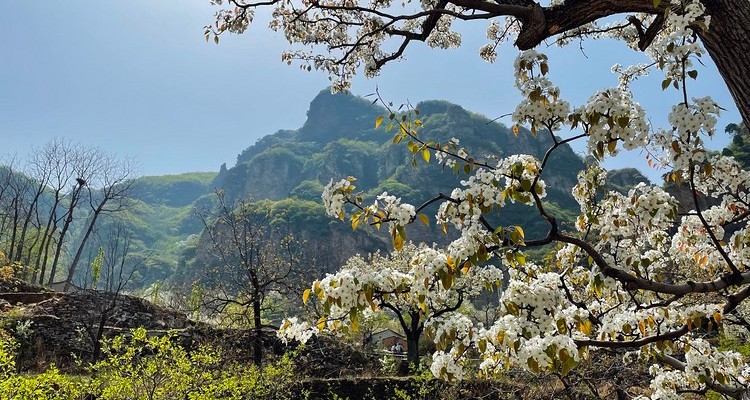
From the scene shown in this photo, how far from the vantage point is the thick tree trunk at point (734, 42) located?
7.07 ft

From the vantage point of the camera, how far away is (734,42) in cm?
217

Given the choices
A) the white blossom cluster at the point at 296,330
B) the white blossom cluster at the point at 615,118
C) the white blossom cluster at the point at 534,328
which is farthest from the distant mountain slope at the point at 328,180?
the white blossom cluster at the point at 615,118

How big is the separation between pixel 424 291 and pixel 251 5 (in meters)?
2.57

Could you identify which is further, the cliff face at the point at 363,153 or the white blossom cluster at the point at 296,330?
the cliff face at the point at 363,153

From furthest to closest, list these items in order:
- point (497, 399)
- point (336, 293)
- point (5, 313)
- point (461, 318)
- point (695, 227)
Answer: point (5, 313)
point (497, 399)
point (695, 227)
point (461, 318)
point (336, 293)

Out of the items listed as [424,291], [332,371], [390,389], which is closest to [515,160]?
[424,291]

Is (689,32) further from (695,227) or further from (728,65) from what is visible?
(695,227)

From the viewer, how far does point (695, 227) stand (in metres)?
3.38

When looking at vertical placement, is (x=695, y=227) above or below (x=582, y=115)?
below


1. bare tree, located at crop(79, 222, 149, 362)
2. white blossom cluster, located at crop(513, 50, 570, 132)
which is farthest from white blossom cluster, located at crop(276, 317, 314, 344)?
bare tree, located at crop(79, 222, 149, 362)

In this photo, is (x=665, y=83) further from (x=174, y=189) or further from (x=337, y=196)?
(x=174, y=189)

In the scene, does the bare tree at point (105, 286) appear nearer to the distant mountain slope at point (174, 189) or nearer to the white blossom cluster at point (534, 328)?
the white blossom cluster at point (534, 328)

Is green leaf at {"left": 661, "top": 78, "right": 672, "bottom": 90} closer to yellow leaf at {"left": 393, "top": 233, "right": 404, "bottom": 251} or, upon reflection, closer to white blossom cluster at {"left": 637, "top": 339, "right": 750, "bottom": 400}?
yellow leaf at {"left": 393, "top": 233, "right": 404, "bottom": 251}

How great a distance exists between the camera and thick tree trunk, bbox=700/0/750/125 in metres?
2.15
